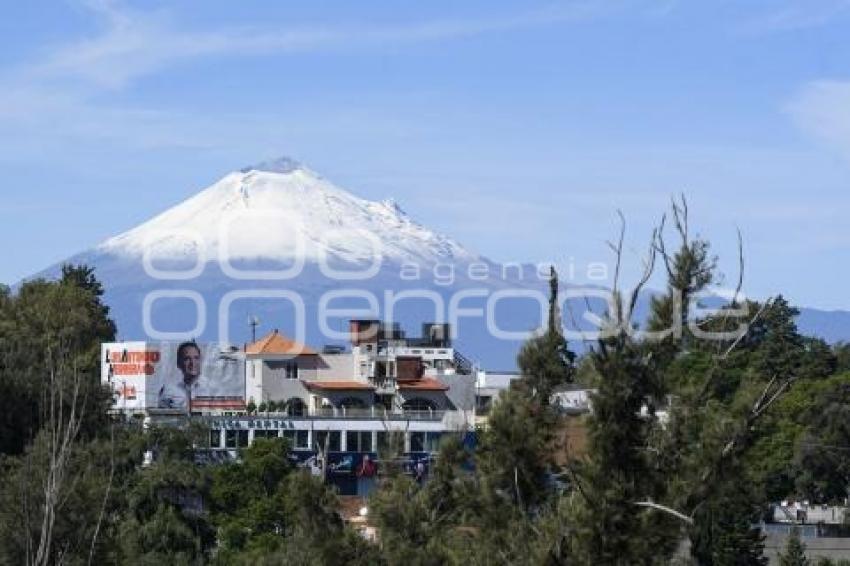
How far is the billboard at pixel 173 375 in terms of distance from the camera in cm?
8562

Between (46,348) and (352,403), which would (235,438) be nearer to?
(352,403)

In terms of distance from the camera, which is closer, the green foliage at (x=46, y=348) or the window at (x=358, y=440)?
the green foliage at (x=46, y=348)

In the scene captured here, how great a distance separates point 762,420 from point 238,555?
2649cm

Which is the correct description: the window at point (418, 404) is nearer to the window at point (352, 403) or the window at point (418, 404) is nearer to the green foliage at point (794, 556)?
the window at point (352, 403)

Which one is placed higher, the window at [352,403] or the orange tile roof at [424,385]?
the orange tile roof at [424,385]

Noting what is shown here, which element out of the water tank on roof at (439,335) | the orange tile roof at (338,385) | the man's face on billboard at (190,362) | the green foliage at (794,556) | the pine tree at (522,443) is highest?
the water tank on roof at (439,335)

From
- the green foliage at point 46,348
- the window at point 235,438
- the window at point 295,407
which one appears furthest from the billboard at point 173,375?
the window at point 235,438

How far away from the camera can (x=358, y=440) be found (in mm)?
84188

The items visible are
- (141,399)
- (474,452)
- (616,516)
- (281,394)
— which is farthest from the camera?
(281,394)

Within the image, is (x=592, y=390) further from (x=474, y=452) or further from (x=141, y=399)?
(x=141, y=399)

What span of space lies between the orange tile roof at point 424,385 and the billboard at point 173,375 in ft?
20.7

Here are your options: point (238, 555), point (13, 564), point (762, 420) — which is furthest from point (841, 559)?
point (762, 420)

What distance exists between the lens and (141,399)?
86375 mm

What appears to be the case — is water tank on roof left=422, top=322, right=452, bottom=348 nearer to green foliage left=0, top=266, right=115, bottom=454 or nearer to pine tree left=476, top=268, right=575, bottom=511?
green foliage left=0, top=266, right=115, bottom=454
